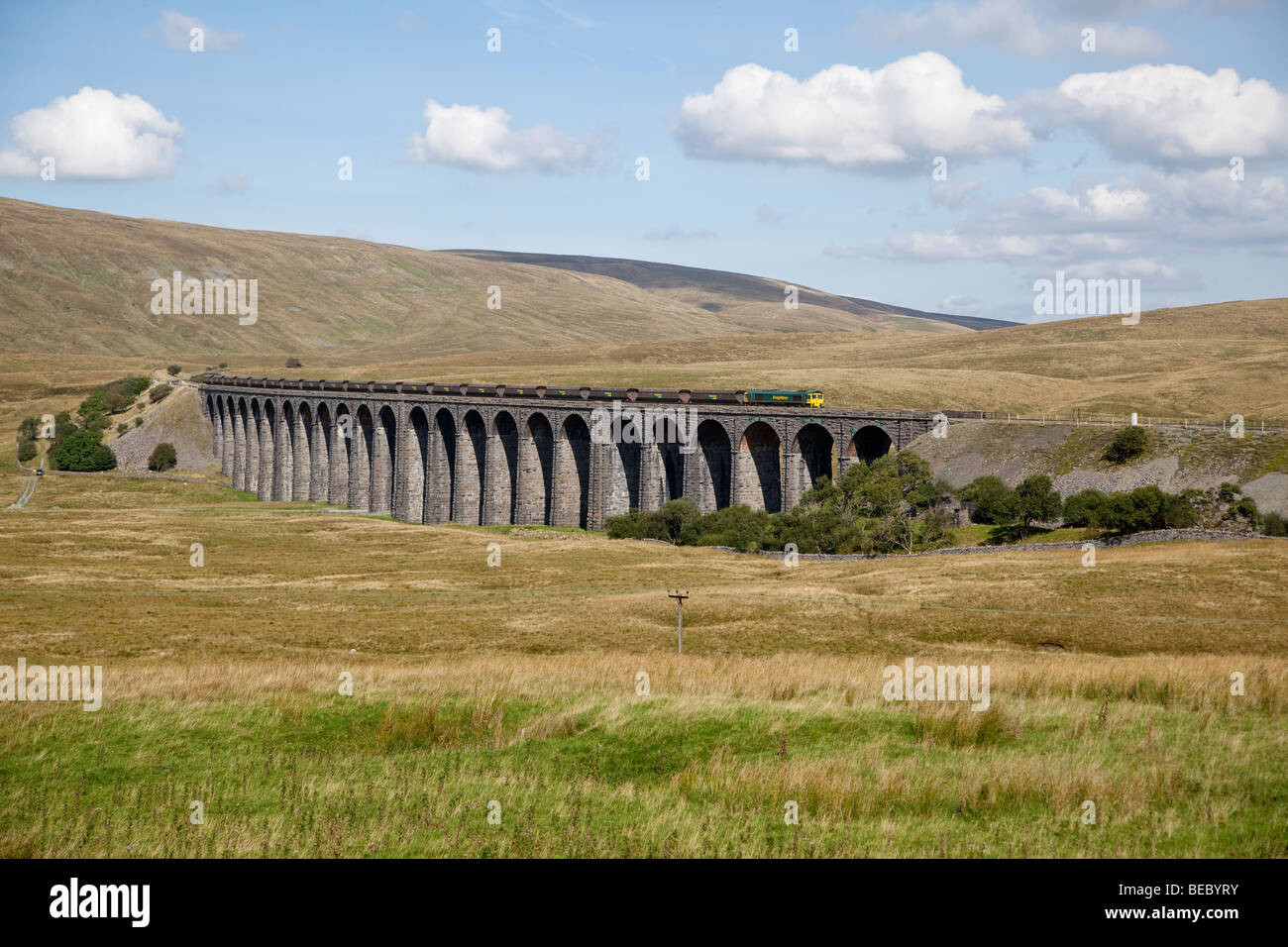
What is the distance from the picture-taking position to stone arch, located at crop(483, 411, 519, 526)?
96625mm

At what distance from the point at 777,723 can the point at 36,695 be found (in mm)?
15298

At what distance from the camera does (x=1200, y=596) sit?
4072 cm

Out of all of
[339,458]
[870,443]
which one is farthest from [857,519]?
[339,458]

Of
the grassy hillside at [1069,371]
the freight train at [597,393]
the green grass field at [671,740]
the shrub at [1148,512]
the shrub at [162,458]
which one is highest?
the grassy hillside at [1069,371]

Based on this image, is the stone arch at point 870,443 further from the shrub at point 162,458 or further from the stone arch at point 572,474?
the shrub at point 162,458

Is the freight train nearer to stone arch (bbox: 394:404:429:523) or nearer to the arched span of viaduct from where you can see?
the arched span of viaduct

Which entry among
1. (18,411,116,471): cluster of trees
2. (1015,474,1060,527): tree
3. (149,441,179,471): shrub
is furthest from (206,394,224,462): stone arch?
(1015,474,1060,527): tree

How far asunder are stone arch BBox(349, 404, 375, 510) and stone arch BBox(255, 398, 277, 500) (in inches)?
636

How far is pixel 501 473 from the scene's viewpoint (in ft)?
319

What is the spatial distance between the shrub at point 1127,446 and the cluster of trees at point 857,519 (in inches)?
390

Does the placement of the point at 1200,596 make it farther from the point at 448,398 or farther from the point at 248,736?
the point at 448,398

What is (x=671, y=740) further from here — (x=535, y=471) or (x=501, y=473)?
(x=501, y=473)

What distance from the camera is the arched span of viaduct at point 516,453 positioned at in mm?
78562

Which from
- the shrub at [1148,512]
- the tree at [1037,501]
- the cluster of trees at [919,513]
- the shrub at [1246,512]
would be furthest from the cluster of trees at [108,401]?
the shrub at [1246,512]
